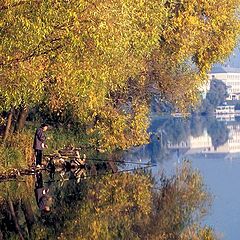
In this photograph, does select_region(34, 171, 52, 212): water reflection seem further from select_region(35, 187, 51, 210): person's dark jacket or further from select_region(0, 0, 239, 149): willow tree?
select_region(0, 0, 239, 149): willow tree

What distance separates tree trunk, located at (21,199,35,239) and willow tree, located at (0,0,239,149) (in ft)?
7.55

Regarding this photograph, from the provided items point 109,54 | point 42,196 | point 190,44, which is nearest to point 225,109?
point 190,44

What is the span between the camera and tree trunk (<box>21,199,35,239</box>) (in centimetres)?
1589

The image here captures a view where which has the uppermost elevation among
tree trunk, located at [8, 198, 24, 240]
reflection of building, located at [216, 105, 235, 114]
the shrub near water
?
reflection of building, located at [216, 105, 235, 114]

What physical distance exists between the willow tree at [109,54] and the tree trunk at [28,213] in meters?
2.30

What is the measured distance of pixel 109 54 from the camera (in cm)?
1867

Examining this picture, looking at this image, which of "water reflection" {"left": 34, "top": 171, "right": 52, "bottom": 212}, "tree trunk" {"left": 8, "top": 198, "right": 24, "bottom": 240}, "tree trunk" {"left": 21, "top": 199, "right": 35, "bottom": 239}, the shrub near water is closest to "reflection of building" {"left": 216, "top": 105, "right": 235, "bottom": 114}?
the shrub near water

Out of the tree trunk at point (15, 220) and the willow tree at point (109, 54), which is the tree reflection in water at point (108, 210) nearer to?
the tree trunk at point (15, 220)

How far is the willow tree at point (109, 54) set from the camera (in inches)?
674

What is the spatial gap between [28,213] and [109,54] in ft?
12.9

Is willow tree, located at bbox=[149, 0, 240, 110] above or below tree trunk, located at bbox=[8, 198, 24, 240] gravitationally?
above

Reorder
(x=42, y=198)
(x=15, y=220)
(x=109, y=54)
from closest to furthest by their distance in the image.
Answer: (x=15, y=220) < (x=109, y=54) < (x=42, y=198)

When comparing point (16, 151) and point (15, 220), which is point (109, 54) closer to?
point (15, 220)

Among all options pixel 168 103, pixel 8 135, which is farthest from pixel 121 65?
pixel 168 103
